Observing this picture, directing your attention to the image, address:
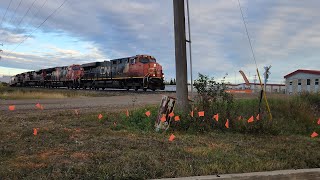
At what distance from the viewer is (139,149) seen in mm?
6332

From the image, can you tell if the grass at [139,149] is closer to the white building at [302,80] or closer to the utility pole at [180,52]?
the utility pole at [180,52]

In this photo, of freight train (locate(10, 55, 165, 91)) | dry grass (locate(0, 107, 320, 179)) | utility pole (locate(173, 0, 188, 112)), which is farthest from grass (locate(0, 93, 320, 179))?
freight train (locate(10, 55, 165, 91))

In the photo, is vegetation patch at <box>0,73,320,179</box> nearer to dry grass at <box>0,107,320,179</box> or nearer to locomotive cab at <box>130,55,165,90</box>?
dry grass at <box>0,107,320,179</box>

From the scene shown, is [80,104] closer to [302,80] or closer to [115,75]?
[115,75]

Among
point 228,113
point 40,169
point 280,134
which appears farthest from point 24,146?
point 280,134

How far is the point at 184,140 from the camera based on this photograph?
728 cm

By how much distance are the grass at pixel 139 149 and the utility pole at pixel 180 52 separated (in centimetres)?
104

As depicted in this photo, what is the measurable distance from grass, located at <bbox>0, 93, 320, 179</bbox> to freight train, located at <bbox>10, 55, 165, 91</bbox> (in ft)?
75.8

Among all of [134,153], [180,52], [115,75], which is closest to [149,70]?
[115,75]

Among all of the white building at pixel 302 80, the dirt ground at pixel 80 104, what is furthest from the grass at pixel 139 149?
the white building at pixel 302 80

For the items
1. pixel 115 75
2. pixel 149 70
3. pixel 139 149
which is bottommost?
pixel 139 149

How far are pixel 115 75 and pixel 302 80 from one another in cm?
2324

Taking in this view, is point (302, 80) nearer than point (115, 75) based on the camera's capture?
No

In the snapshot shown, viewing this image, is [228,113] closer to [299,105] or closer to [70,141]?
[70,141]
